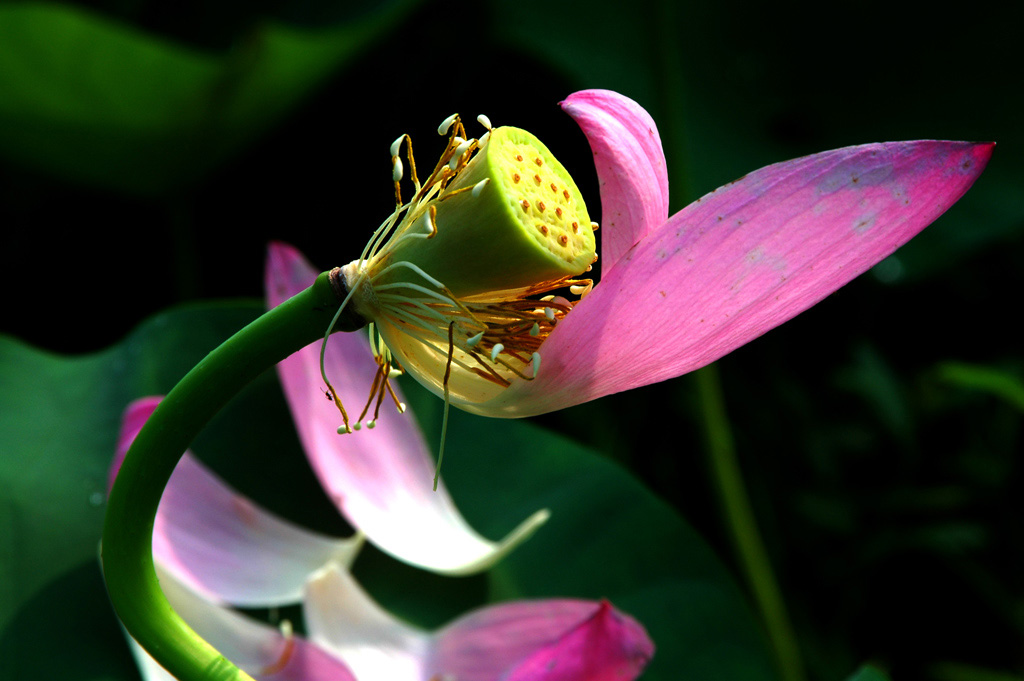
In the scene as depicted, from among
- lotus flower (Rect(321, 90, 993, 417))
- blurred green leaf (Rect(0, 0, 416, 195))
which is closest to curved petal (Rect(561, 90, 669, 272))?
lotus flower (Rect(321, 90, 993, 417))

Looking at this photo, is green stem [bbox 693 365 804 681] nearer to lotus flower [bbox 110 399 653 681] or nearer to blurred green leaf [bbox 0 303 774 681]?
blurred green leaf [bbox 0 303 774 681]

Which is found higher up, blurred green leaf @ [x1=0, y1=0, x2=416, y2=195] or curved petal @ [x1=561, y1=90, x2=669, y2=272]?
blurred green leaf @ [x1=0, y1=0, x2=416, y2=195]

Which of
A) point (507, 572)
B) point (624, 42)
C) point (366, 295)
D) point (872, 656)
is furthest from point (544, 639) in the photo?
point (624, 42)

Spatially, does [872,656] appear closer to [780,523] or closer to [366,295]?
[780,523]

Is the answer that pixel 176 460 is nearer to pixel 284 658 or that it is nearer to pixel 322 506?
pixel 284 658

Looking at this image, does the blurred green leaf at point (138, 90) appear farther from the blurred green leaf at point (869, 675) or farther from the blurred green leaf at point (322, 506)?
the blurred green leaf at point (869, 675)
